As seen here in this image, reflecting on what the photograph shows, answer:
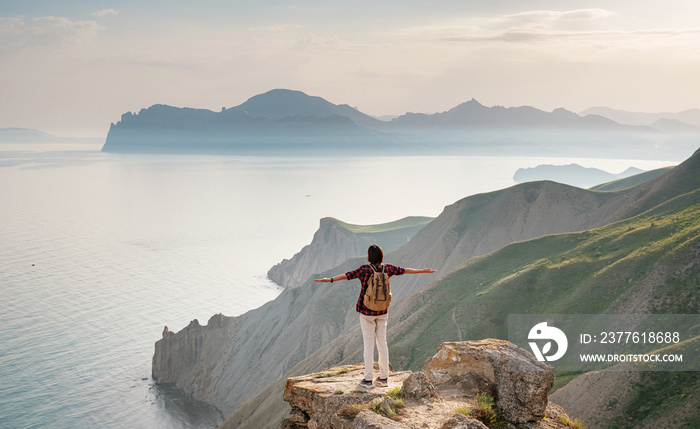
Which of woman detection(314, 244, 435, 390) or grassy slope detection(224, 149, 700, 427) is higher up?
woman detection(314, 244, 435, 390)

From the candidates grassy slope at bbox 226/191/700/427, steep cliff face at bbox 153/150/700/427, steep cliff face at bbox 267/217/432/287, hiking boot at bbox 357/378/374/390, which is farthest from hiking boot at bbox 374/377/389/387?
steep cliff face at bbox 267/217/432/287

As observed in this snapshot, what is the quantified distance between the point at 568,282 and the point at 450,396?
111 ft

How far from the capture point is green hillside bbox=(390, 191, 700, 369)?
3572 cm

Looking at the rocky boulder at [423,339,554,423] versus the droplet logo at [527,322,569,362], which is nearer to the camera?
the rocky boulder at [423,339,554,423]

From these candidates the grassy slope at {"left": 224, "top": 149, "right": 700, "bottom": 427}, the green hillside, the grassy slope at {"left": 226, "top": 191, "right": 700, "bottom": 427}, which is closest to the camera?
the green hillside

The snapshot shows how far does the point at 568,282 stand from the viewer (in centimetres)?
4312

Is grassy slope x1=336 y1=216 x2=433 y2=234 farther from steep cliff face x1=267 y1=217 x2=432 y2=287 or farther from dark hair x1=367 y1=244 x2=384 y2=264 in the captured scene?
dark hair x1=367 y1=244 x2=384 y2=264

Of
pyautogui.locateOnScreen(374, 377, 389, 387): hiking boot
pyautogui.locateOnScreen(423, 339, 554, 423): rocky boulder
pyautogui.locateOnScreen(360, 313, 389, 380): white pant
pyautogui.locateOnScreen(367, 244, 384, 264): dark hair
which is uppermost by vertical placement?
pyautogui.locateOnScreen(367, 244, 384, 264): dark hair

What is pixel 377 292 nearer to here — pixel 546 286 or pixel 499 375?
pixel 499 375

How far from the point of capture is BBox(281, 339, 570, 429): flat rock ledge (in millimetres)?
11859

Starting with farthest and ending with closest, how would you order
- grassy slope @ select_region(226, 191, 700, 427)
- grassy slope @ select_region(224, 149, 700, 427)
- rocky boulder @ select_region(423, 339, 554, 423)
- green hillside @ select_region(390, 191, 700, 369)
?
grassy slope @ select_region(224, 149, 700, 427)
grassy slope @ select_region(226, 191, 700, 427)
green hillside @ select_region(390, 191, 700, 369)
rocky boulder @ select_region(423, 339, 554, 423)

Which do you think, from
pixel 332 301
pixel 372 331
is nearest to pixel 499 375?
pixel 372 331

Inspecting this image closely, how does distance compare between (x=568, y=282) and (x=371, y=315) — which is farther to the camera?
(x=568, y=282)

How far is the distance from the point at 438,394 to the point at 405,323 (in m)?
35.6
